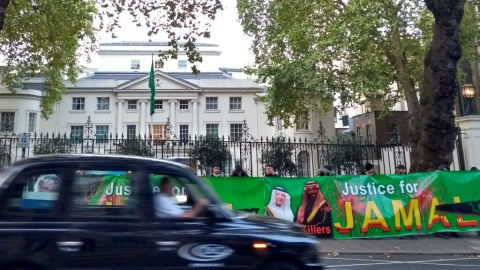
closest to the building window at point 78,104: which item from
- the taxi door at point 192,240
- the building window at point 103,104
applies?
the building window at point 103,104

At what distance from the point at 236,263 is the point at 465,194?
933 centimetres

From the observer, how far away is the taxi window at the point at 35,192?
3.79 m

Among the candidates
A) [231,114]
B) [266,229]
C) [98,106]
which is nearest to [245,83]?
[231,114]

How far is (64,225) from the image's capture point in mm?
3803

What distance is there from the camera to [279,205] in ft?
35.6

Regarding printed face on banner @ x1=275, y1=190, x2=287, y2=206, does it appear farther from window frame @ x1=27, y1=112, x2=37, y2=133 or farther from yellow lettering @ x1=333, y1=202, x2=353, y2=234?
window frame @ x1=27, y1=112, x2=37, y2=133

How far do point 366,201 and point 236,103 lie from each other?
31864 millimetres

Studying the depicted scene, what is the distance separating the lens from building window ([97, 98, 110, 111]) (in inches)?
1622

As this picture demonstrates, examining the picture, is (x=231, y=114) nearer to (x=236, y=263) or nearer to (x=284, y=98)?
(x=284, y=98)

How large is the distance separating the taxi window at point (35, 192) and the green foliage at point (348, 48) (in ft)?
48.1

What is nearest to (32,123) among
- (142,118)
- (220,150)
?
(142,118)

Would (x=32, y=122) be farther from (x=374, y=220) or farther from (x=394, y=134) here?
(x=374, y=220)

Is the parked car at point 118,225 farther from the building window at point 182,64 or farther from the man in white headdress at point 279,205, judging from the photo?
the building window at point 182,64

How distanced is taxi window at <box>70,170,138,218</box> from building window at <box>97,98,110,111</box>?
39.2 m
